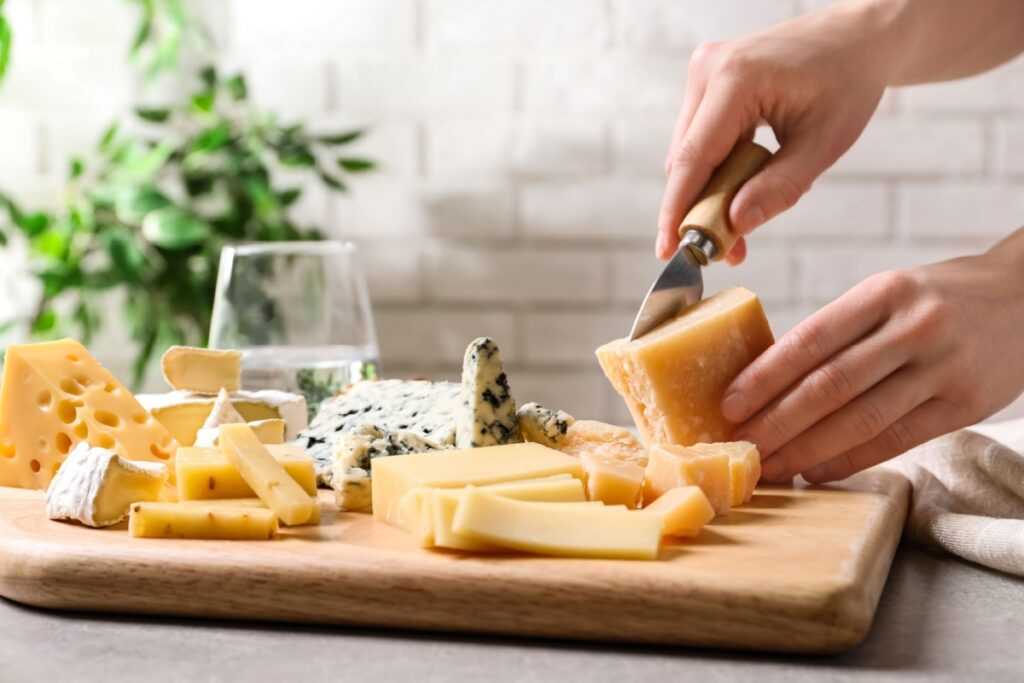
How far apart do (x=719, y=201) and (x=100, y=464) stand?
613mm

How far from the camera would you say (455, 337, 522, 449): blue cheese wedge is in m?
1.06

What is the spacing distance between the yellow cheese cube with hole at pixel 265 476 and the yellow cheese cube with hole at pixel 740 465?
13.1 inches

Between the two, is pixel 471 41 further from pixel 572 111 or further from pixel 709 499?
pixel 709 499

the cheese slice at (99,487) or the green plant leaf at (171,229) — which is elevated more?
the green plant leaf at (171,229)

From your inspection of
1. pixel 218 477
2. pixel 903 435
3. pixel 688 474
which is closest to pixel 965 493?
pixel 903 435

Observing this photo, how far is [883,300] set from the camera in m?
1.00

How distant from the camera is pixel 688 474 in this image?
0.92 m

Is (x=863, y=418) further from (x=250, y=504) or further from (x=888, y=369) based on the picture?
(x=250, y=504)

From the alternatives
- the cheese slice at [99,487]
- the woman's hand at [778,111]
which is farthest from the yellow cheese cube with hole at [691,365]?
the cheese slice at [99,487]

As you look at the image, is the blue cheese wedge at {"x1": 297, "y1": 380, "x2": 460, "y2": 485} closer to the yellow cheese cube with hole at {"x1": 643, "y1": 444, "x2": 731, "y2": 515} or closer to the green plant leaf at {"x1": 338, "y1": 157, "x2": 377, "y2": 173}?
the yellow cheese cube with hole at {"x1": 643, "y1": 444, "x2": 731, "y2": 515}

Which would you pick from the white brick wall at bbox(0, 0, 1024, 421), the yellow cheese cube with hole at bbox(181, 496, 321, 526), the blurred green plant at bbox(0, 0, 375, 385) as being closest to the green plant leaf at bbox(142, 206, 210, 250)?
the blurred green plant at bbox(0, 0, 375, 385)

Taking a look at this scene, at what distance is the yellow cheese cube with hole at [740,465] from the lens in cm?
96

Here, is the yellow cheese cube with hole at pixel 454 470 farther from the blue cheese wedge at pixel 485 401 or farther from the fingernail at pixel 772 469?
the fingernail at pixel 772 469

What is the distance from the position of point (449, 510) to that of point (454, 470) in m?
0.11
